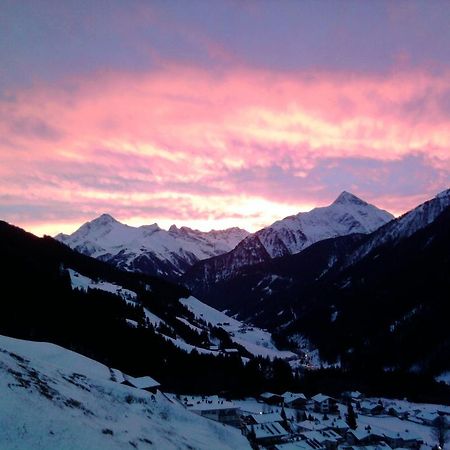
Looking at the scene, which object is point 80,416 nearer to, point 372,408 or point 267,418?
point 267,418

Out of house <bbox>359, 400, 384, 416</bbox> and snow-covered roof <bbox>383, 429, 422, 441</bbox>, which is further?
house <bbox>359, 400, 384, 416</bbox>

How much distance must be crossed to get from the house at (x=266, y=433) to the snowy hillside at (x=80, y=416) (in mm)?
17838

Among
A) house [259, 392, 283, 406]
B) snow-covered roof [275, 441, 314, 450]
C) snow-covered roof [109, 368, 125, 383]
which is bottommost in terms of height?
house [259, 392, 283, 406]

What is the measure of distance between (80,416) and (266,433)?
152 feet

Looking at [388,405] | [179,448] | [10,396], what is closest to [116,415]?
[179,448]

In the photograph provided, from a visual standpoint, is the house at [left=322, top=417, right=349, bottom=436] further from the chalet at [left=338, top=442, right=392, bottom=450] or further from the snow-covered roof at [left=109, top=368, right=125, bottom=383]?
the snow-covered roof at [left=109, top=368, right=125, bottom=383]

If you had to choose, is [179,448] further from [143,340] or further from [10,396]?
[143,340]

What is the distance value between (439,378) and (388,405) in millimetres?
50528

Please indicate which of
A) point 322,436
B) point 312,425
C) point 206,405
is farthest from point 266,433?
point 312,425

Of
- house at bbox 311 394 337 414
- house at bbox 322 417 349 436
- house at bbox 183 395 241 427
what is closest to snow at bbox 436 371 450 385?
house at bbox 311 394 337 414

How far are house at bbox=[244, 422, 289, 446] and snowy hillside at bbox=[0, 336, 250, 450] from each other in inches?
702

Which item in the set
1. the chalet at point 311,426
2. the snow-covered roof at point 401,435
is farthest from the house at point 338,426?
the snow-covered roof at point 401,435

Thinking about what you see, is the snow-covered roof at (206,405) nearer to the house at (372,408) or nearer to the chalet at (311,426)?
the chalet at (311,426)

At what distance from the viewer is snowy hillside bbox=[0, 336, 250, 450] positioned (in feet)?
86.8
